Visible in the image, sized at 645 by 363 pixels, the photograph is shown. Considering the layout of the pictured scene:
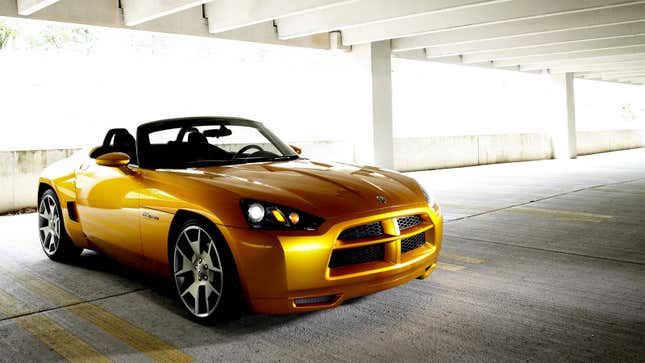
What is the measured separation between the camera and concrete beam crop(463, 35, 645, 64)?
52.7 feet

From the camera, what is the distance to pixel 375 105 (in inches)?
601

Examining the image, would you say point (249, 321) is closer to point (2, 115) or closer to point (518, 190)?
point (518, 190)

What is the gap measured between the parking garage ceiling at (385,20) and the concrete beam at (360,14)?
19mm

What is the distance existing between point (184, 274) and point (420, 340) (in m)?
1.55


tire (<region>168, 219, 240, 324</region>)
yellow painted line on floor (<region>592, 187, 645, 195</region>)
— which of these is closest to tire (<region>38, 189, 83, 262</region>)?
tire (<region>168, 219, 240, 324</region>)

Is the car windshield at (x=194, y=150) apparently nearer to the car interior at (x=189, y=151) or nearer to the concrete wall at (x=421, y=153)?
the car interior at (x=189, y=151)

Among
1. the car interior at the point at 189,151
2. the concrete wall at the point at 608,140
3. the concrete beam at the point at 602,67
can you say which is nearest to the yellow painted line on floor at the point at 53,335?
the car interior at the point at 189,151

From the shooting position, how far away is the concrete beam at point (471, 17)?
11.2 meters

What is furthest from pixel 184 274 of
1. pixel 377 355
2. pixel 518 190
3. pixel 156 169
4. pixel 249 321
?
pixel 518 190

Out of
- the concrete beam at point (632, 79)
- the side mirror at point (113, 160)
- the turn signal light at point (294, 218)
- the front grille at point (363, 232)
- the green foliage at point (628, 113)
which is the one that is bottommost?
the front grille at point (363, 232)

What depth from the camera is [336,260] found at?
3352mm

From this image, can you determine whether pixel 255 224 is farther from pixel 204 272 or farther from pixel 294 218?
pixel 204 272

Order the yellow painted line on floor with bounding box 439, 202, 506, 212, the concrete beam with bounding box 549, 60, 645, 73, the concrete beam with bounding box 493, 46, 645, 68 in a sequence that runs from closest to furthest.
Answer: the yellow painted line on floor with bounding box 439, 202, 506, 212 < the concrete beam with bounding box 493, 46, 645, 68 < the concrete beam with bounding box 549, 60, 645, 73

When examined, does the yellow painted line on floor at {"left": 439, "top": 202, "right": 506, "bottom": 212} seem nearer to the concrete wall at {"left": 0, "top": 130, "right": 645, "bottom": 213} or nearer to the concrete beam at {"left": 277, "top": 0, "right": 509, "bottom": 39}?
the concrete wall at {"left": 0, "top": 130, "right": 645, "bottom": 213}
